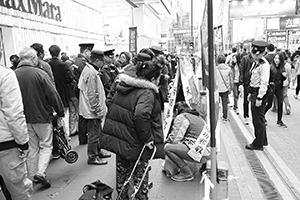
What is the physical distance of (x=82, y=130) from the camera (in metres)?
5.49

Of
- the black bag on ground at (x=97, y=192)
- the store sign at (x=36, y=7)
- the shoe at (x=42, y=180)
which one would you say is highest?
the store sign at (x=36, y=7)

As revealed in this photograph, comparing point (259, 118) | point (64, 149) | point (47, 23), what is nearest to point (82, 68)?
point (64, 149)

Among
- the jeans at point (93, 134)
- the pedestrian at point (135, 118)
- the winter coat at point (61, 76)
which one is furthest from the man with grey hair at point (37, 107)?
the winter coat at point (61, 76)

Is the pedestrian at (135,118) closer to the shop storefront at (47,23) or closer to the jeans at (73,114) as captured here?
the jeans at (73,114)

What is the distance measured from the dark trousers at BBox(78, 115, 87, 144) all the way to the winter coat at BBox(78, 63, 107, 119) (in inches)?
19.2

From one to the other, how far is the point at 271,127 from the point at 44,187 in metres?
5.70

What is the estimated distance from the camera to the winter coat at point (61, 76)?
5.74 metres

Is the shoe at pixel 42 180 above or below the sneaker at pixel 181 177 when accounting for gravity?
above

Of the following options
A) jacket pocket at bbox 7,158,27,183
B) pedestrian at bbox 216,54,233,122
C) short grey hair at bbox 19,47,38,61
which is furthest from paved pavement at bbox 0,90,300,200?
short grey hair at bbox 19,47,38,61

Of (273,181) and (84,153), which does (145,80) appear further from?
(84,153)

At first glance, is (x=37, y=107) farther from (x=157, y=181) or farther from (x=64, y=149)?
(x=157, y=181)

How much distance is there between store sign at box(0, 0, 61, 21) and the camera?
7743mm

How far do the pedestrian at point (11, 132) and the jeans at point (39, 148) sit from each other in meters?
1.06

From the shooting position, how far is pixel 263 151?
5375 mm
